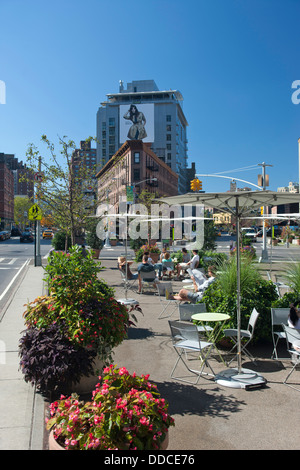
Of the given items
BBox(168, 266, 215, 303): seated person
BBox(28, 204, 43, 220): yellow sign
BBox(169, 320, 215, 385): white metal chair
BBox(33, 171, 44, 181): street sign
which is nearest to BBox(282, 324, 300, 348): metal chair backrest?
BBox(169, 320, 215, 385): white metal chair

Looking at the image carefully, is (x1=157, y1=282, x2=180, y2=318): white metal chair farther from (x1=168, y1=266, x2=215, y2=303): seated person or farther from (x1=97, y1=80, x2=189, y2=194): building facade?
(x1=97, y1=80, x2=189, y2=194): building facade

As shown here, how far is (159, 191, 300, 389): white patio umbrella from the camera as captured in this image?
245 inches

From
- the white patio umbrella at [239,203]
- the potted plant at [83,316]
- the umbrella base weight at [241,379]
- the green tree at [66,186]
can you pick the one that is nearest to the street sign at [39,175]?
the green tree at [66,186]

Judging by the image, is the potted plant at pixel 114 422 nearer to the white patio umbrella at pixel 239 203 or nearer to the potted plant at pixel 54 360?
the potted plant at pixel 54 360

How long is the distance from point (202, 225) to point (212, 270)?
13.5 metres

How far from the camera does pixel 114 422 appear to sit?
321 cm

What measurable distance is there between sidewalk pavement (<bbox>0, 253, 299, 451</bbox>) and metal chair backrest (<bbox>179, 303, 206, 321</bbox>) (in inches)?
27.5

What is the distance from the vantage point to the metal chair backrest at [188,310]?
25.9 ft

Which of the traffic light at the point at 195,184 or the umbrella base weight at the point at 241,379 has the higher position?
the traffic light at the point at 195,184

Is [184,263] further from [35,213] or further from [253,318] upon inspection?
[253,318]

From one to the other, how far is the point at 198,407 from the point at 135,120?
11459 centimetres

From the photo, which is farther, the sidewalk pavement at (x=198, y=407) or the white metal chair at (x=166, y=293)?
the white metal chair at (x=166, y=293)

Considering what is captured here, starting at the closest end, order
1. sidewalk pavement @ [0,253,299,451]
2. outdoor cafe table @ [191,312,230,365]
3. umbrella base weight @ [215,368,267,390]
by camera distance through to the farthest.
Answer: sidewalk pavement @ [0,253,299,451]
umbrella base weight @ [215,368,267,390]
outdoor cafe table @ [191,312,230,365]

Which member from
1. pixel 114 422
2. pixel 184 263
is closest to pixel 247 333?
pixel 114 422
